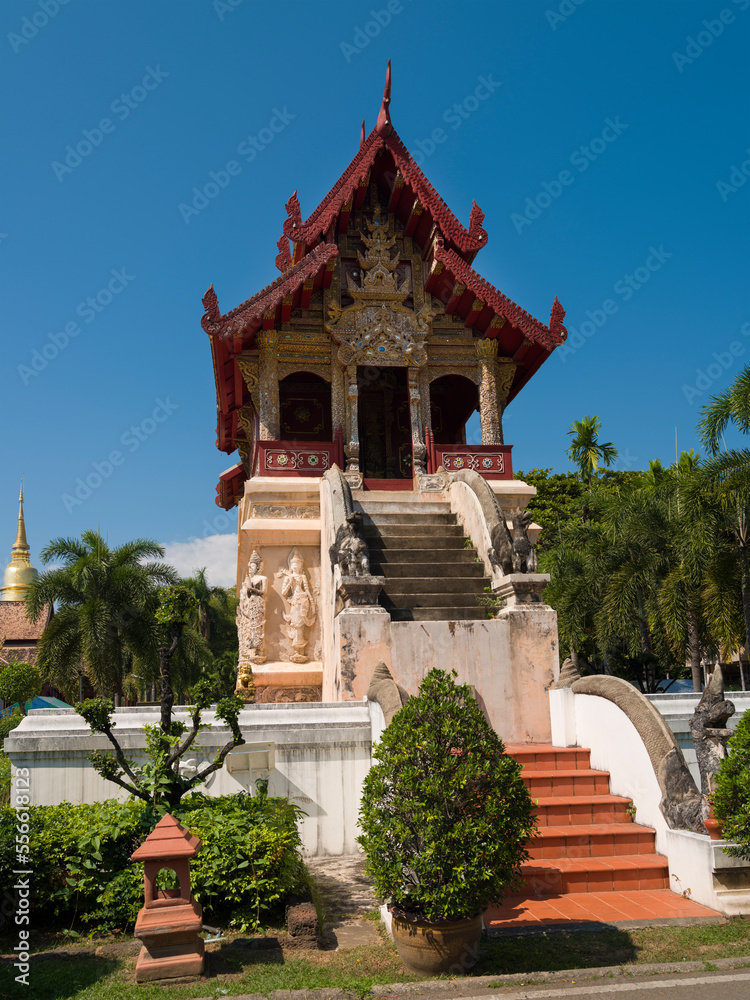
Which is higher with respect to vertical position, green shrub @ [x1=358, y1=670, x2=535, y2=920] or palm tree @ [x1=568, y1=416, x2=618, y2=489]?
palm tree @ [x1=568, y1=416, x2=618, y2=489]

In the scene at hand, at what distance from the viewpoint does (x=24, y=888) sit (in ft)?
17.6

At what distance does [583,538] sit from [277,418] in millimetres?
16178

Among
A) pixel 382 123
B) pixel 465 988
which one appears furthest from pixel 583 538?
pixel 465 988

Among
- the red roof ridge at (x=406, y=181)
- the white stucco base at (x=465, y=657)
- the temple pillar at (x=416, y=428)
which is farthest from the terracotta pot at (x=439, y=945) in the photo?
the red roof ridge at (x=406, y=181)

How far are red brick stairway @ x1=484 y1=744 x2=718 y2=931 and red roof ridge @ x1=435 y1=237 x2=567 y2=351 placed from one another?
28.2 feet

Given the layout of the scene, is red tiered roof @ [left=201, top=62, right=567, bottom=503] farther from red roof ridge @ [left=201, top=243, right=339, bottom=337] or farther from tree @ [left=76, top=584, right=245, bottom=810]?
tree @ [left=76, top=584, right=245, bottom=810]

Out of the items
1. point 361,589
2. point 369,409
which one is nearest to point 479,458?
point 369,409

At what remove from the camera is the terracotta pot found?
458cm

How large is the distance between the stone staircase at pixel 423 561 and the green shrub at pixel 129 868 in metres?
4.17

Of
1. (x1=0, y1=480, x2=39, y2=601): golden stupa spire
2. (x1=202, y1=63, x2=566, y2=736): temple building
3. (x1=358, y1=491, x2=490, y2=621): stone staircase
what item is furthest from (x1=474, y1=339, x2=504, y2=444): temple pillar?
(x1=0, y1=480, x2=39, y2=601): golden stupa spire

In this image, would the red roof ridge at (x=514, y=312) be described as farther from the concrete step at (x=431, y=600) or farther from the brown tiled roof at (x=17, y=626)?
the brown tiled roof at (x=17, y=626)

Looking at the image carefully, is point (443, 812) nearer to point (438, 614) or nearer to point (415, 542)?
point (438, 614)

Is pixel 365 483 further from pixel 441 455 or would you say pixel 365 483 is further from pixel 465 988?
pixel 465 988

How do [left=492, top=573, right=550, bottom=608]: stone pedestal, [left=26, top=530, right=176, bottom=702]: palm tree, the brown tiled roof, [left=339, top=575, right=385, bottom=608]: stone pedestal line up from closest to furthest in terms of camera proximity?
[left=339, top=575, right=385, bottom=608]: stone pedestal < [left=492, top=573, right=550, bottom=608]: stone pedestal < [left=26, top=530, right=176, bottom=702]: palm tree < the brown tiled roof
